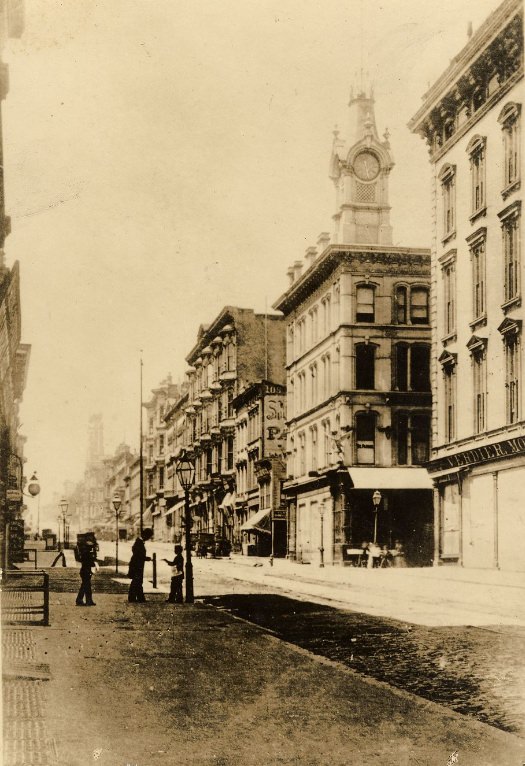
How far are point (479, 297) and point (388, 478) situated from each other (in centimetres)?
1609

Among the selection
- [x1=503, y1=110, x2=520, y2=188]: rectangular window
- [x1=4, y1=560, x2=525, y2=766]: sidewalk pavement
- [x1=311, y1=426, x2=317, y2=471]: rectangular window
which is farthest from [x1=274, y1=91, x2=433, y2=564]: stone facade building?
[x1=4, y1=560, x2=525, y2=766]: sidewalk pavement

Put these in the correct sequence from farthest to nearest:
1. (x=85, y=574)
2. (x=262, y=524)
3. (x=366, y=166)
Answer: (x=262, y=524) → (x=366, y=166) → (x=85, y=574)

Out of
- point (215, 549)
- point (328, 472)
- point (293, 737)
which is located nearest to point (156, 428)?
point (215, 549)

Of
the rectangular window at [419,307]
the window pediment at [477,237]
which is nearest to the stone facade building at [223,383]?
the rectangular window at [419,307]

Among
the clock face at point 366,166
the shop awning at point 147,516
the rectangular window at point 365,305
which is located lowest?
the shop awning at point 147,516

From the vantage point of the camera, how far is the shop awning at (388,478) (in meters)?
45.6

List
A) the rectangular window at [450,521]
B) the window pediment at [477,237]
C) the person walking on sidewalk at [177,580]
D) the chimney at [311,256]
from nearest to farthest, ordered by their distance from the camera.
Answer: the person walking on sidewalk at [177,580]
the window pediment at [477,237]
the rectangular window at [450,521]
the chimney at [311,256]

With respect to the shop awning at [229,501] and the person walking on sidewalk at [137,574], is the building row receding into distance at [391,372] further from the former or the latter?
the person walking on sidewalk at [137,574]

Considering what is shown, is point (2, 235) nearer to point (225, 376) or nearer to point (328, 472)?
point (328, 472)

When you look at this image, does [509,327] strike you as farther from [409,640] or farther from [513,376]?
[409,640]

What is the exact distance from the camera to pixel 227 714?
9578mm

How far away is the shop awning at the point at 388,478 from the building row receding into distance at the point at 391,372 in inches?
3.2

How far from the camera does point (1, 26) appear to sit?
9695mm

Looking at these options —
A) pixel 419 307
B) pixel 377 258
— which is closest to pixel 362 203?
pixel 377 258
